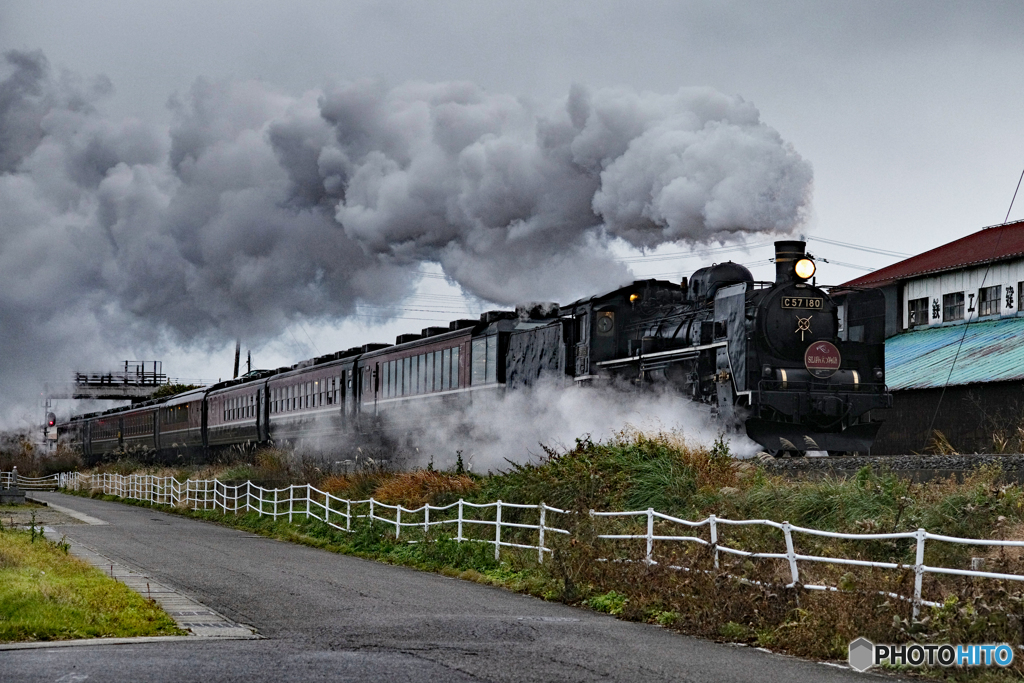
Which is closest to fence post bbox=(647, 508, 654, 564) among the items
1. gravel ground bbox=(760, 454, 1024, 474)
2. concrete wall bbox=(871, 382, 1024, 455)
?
gravel ground bbox=(760, 454, 1024, 474)

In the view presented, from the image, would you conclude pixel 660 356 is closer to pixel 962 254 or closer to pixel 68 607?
pixel 68 607

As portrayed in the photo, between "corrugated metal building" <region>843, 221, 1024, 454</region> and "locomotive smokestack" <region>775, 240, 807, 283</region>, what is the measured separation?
589 cm

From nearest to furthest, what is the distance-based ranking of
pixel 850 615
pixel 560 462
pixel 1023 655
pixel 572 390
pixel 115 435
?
pixel 1023 655, pixel 850 615, pixel 560 462, pixel 572 390, pixel 115 435

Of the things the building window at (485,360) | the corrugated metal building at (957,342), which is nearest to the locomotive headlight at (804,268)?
the corrugated metal building at (957,342)

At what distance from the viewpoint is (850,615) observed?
9.32 meters

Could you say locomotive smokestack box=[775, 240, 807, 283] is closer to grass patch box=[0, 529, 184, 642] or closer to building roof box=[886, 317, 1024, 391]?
building roof box=[886, 317, 1024, 391]

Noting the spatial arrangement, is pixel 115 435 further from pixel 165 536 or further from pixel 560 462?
pixel 560 462

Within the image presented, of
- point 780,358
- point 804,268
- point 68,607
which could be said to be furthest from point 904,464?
point 68,607

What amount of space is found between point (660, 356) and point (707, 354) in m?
1.03

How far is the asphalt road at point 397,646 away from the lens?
823 centimetres

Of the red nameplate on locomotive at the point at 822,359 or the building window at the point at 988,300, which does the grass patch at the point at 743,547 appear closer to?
the red nameplate on locomotive at the point at 822,359

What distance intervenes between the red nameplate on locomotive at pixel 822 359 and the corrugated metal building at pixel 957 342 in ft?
15.9

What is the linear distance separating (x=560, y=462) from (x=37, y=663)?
10.3 m

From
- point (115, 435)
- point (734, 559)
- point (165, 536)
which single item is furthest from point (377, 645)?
point (115, 435)
